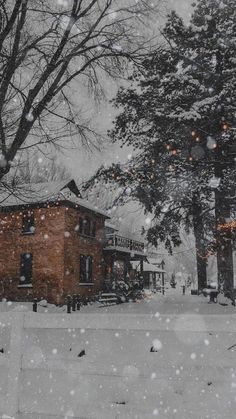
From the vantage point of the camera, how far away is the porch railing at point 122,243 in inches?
1220

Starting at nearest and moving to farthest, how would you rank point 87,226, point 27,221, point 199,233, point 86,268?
point 199,233 < point 27,221 < point 86,268 < point 87,226

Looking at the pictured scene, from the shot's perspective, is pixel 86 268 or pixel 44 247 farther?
pixel 86 268

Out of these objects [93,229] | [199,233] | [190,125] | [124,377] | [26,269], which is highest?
[190,125]

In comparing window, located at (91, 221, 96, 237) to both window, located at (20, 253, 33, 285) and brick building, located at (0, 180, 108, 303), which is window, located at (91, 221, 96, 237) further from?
window, located at (20, 253, 33, 285)

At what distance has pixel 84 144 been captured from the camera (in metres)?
9.69

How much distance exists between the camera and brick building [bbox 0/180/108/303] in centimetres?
2428

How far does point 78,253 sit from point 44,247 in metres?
2.53

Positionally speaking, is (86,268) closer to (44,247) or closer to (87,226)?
(87,226)

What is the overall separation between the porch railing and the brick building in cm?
399

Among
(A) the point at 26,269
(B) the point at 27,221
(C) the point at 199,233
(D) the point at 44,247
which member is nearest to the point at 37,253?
(D) the point at 44,247

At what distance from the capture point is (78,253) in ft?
86.5

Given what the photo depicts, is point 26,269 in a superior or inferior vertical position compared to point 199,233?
inferior

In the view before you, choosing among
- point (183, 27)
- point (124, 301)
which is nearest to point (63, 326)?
point (183, 27)

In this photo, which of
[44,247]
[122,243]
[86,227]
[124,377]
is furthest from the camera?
[122,243]
